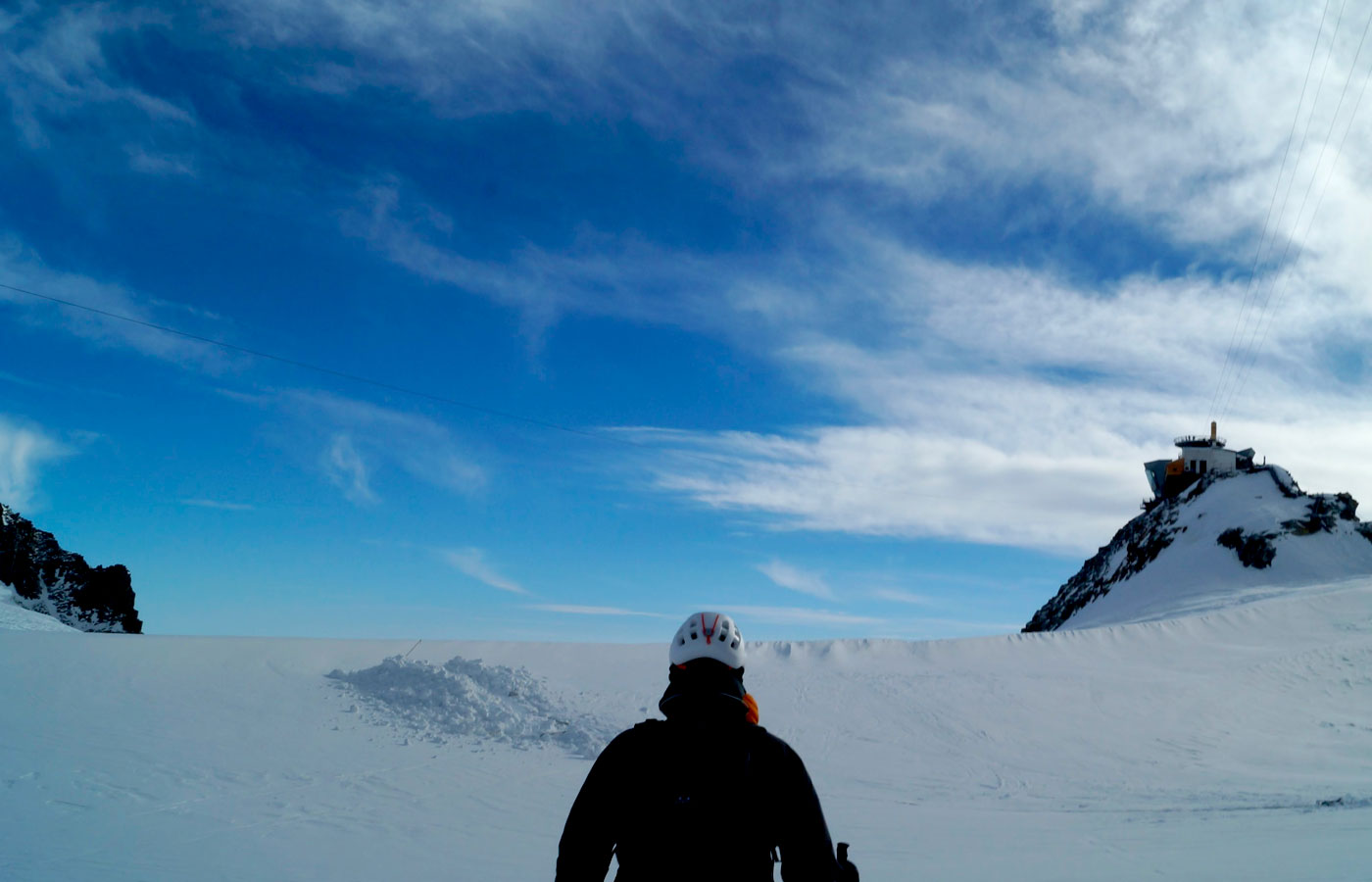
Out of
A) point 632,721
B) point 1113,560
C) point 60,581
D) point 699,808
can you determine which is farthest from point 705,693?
point 1113,560

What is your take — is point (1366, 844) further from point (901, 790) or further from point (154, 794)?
point (154, 794)

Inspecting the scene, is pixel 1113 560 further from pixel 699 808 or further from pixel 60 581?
pixel 60 581

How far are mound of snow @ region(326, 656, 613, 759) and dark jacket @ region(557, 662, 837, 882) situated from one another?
12.9 m

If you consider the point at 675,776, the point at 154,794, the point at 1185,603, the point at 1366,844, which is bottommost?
the point at 154,794

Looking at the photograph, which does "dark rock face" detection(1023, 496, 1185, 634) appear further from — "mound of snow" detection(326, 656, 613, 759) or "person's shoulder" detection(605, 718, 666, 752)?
"person's shoulder" detection(605, 718, 666, 752)

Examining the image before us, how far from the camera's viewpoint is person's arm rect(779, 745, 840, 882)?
252 cm

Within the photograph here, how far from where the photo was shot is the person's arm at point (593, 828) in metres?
2.61

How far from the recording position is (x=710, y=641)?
288 cm

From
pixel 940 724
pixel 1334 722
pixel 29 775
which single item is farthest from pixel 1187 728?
pixel 29 775

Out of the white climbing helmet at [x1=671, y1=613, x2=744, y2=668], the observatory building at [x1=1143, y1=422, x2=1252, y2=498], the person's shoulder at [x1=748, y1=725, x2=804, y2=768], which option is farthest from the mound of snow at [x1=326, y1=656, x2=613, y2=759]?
the observatory building at [x1=1143, y1=422, x2=1252, y2=498]

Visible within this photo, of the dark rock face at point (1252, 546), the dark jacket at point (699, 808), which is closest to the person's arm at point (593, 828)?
the dark jacket at point (699, 808)

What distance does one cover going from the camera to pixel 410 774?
41.4 ft

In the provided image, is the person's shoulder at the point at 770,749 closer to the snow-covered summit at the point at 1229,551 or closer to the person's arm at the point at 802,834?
the person's arm at the point at 802,834

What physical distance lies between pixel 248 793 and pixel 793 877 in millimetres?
10923
